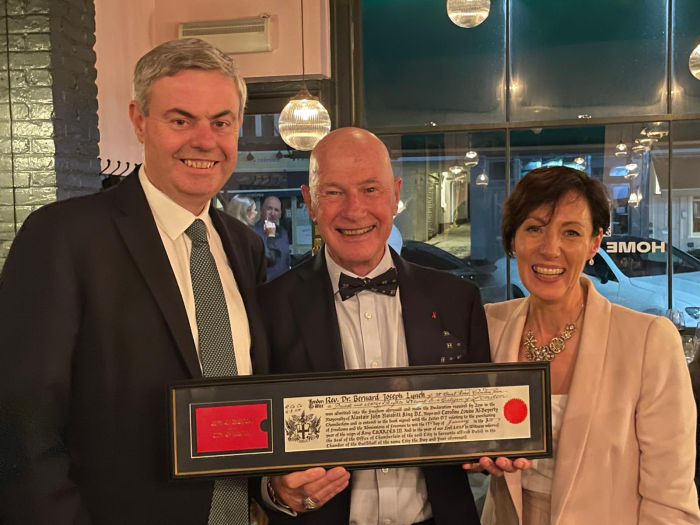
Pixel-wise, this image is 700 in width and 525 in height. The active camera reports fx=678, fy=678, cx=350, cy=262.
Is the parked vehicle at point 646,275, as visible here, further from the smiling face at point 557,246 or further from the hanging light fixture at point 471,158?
the smiling face at point 557,246

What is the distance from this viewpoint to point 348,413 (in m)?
1.71

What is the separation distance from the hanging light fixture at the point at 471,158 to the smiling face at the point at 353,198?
4667 mm

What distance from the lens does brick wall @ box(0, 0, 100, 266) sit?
3.89 metres

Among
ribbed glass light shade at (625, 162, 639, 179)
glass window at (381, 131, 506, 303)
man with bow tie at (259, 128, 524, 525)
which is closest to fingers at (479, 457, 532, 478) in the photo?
man with bow tie at (259, 128, 524, 525)

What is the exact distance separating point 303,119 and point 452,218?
2327mm

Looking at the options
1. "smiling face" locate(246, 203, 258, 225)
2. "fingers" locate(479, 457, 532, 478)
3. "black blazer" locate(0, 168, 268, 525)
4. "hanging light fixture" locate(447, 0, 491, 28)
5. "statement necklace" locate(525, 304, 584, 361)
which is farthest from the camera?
"smiling face" locate(246, 203, 258, 225)

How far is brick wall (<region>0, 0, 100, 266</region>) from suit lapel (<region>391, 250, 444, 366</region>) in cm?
276

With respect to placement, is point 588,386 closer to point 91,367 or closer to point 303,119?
point 91,367

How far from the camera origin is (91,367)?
5.27 feet

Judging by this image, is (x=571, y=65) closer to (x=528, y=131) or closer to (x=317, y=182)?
(x=528, y=131)

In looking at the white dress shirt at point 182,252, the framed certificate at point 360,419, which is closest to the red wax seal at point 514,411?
the framed certificate at point 360,419

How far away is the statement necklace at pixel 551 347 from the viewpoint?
2.09m

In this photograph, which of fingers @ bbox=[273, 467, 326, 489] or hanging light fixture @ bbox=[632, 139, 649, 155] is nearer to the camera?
fingers @ bbox=[273, 467, 326, 489]

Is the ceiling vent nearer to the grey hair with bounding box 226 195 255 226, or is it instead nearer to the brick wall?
the grey hair with bounding box 226 195 255 226
